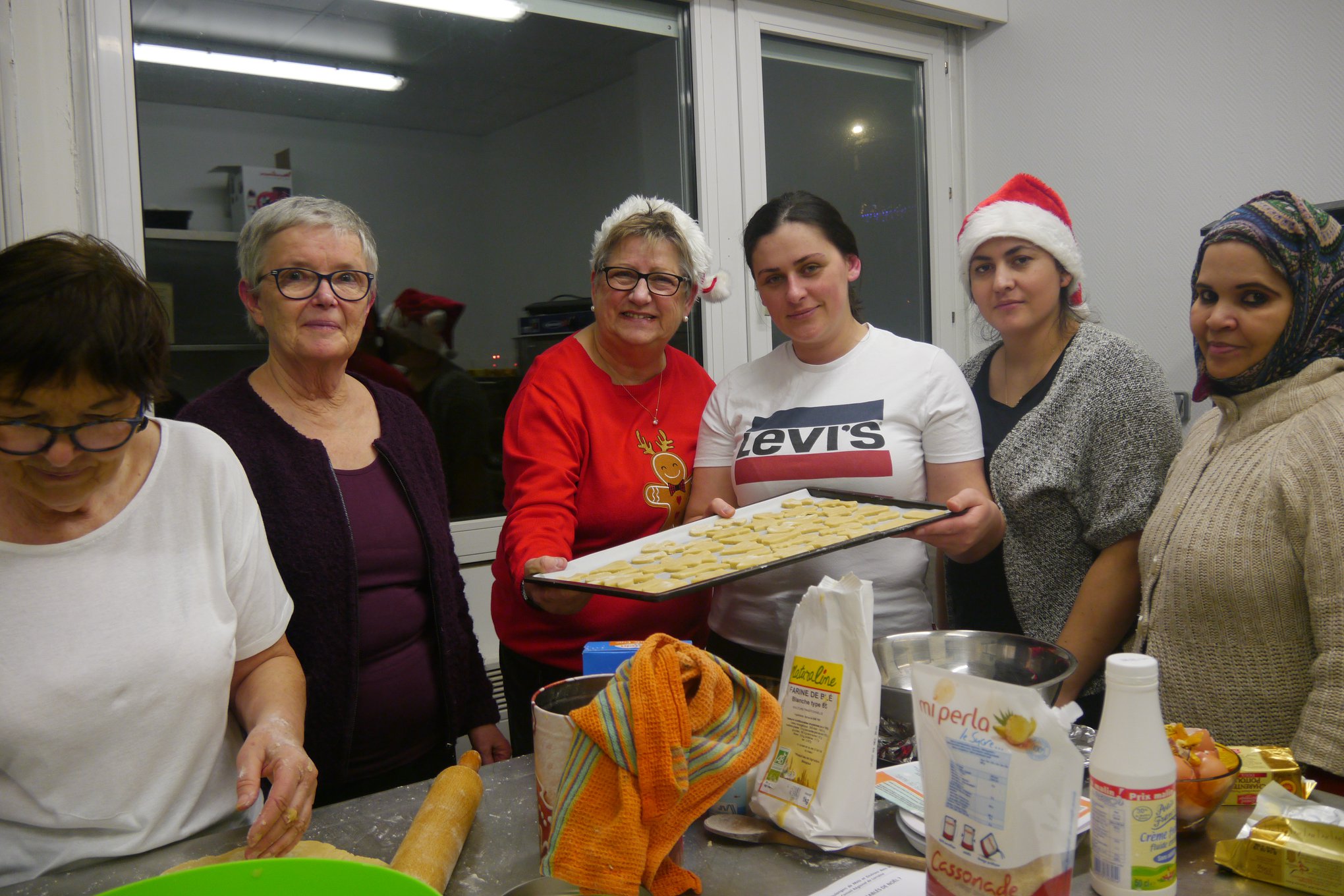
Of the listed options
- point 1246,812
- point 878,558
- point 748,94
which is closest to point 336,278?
point 878,558

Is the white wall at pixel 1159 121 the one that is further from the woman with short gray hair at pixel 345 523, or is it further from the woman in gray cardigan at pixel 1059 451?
the woman with short gray hair at pixel 345 523

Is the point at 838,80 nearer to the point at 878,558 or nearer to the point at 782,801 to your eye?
the point at 878,558

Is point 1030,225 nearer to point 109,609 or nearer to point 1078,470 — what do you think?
point 1078,470

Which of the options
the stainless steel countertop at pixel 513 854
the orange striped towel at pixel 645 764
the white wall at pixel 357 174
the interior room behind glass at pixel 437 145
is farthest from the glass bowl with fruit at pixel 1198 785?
the white wall at pixel 357 174

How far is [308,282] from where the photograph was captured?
158 centimetres

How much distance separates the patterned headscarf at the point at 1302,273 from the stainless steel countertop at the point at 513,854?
→ 0.67m

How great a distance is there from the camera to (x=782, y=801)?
945mm

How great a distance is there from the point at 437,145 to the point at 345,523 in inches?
59.0

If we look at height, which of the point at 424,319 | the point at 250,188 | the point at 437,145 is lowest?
the point at 424,319

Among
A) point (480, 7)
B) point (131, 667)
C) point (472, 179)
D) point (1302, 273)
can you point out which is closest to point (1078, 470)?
point (1302, 273)

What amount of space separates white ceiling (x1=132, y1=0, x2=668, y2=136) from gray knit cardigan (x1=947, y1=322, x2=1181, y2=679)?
5.96 ft

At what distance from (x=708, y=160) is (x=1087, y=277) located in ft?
4.46

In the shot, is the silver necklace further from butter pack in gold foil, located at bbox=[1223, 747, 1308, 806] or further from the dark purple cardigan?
butter pack in gold foil, located at bbox=[1223, 747, 1308, 806]

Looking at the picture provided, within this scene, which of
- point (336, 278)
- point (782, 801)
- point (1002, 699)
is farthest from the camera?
point (336, 278)
